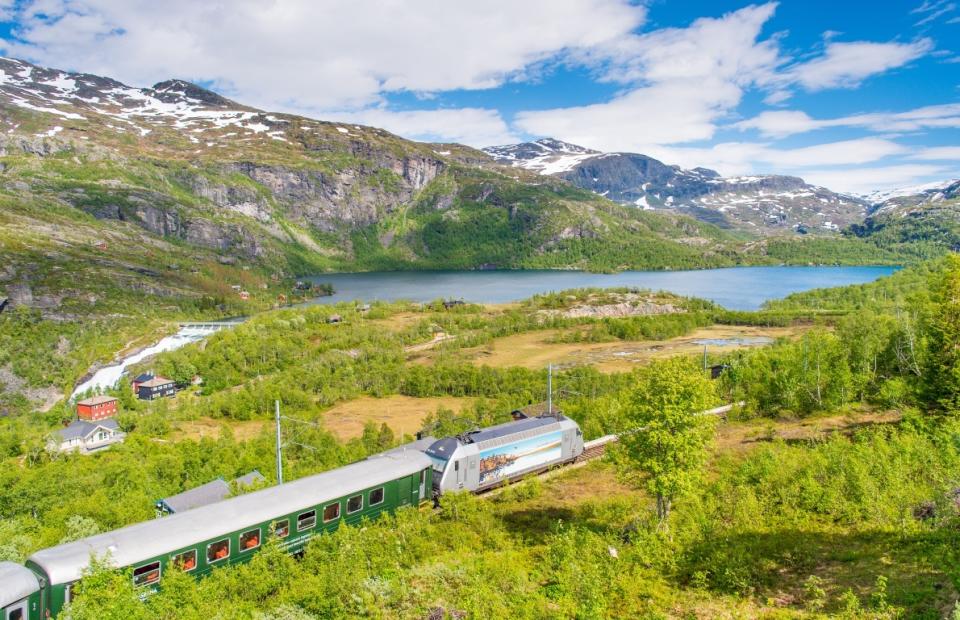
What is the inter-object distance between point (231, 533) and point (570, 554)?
11.8 meters

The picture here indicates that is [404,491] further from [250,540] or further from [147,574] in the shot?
[147,574]

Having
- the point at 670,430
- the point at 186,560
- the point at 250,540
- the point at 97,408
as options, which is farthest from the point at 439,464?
the point at 97,408

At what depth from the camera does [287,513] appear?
2172cm

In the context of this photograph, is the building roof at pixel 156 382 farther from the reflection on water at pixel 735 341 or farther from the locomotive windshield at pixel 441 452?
the reflection on water at pixel 735 341

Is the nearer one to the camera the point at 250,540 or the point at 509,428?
the point at 250,540

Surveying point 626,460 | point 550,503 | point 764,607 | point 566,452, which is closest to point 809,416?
point 566,452

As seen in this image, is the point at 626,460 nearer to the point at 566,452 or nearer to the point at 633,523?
the point at 633,523

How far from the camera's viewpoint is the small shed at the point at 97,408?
2854 inches

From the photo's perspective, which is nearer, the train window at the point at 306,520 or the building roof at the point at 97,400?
the train window at the point at 306,520

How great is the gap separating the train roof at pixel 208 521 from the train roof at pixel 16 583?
0.37 metres

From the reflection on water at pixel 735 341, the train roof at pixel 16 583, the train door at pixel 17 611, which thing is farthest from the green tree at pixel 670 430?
the reflection on water at pixel 735 341

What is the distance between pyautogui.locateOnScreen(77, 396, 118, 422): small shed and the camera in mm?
72500

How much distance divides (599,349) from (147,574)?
3719 inches

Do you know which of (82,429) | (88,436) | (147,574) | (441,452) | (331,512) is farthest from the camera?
(82,429)
